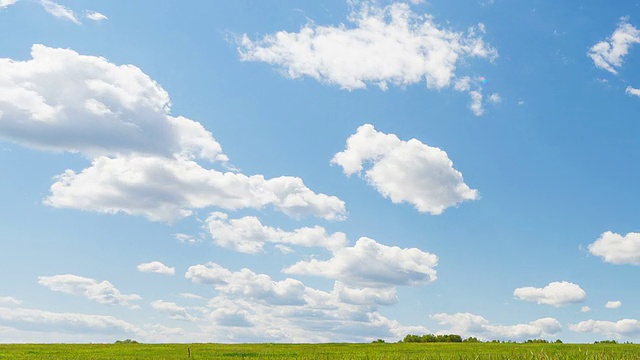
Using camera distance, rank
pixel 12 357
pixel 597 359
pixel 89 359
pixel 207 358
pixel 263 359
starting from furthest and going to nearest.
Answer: pixel 12 357 < pixel 207 358 < pixel 263 359 < pixel 89 359 < pixel 597 359

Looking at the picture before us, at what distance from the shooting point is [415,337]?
68.2 m

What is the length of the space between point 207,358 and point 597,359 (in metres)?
29.0

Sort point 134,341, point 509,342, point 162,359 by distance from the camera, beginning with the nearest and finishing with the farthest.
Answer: point 162,359 → point 509,342 → point 134,341

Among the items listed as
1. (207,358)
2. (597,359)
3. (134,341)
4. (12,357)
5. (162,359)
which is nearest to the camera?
(597,359)

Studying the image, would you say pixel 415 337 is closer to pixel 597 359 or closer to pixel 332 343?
pixel 332 343

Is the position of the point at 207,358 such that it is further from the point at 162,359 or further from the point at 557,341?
the point at 557,341

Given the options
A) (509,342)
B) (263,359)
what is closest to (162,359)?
(263,359)

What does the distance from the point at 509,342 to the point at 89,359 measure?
37790 millimetres

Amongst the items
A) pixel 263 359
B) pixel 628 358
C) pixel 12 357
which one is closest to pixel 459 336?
pixel 263 359

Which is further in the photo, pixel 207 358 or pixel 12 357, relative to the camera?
pixel 12 357

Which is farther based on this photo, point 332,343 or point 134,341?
point 134,341

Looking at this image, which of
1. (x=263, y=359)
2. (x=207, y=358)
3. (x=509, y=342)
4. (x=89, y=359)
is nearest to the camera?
(x=89, y=359)

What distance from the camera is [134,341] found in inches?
2382

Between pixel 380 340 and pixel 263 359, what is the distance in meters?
33.3
